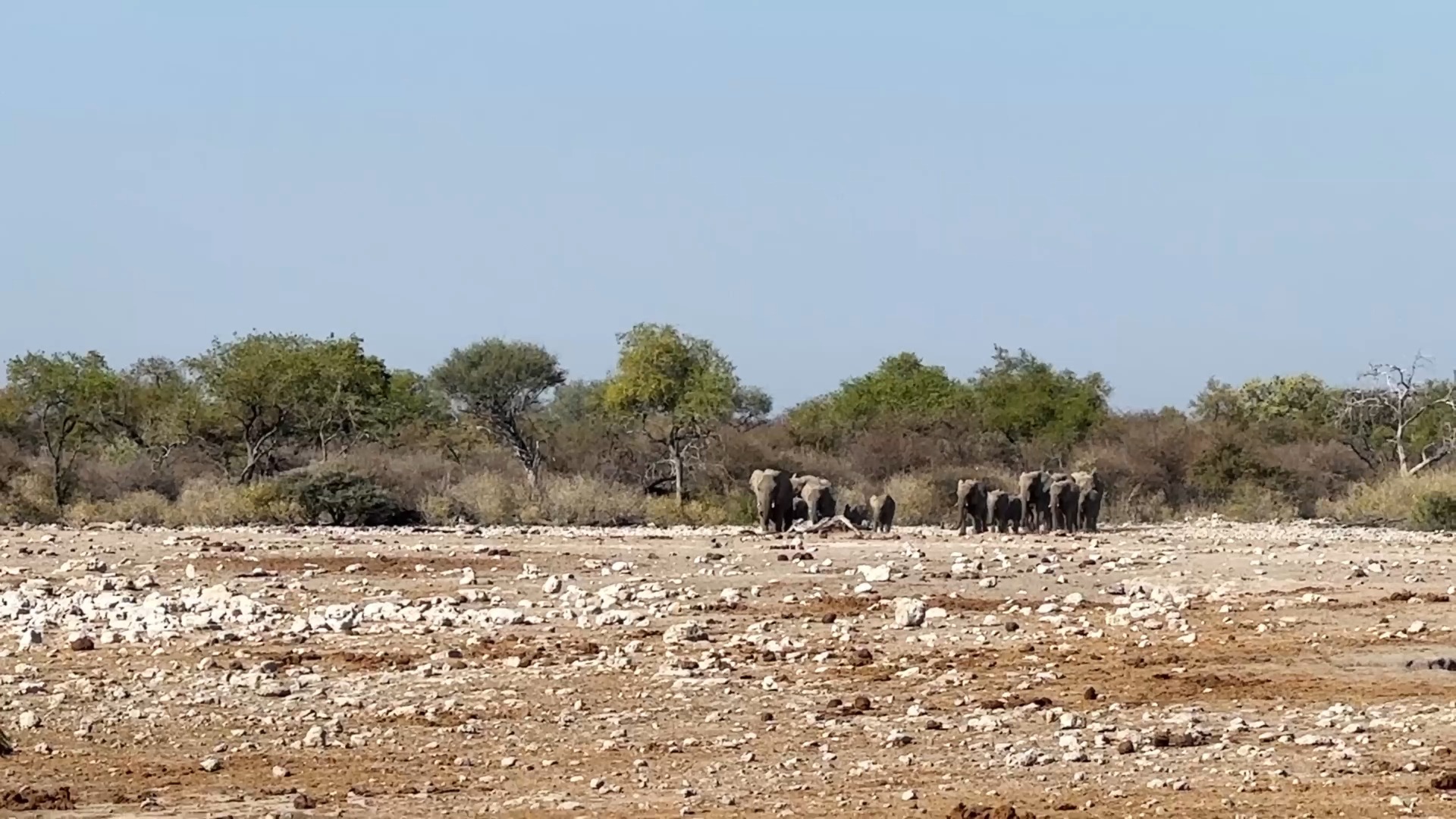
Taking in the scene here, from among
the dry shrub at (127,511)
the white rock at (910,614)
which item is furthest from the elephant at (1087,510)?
the white rock at (910,614)

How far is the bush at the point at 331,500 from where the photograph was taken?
35781mm

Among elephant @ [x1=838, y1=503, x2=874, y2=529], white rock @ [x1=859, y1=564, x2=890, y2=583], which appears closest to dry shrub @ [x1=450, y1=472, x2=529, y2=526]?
elephant @ [x1=838, y1=503, x2=874, y2=529]

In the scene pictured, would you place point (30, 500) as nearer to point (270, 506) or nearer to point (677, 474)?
point (270, 506)

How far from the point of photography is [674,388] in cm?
4400

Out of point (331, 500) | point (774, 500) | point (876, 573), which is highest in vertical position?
point (331, 500)

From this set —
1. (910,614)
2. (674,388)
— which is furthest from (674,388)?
(910,614)

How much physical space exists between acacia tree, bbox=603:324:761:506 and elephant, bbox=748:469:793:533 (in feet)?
35.7

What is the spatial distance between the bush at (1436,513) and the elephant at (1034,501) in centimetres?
673

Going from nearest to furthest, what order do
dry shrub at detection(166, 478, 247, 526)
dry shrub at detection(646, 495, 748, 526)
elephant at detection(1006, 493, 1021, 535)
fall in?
elephant at detection(1006, 493, 1021, 535) → dry shrub at detection(166, 478, 247, 526) → dry shrub at detection(646, 495, 748, 526)

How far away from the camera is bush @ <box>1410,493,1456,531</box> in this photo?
33969mm

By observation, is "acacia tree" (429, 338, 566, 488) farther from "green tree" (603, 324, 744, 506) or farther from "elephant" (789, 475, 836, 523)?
"elephant" (789, 475, 836, 523)

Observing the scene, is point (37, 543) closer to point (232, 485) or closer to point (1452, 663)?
point (232, 485)

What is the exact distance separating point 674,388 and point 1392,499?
14935 millimetres

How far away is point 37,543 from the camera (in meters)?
26.3
